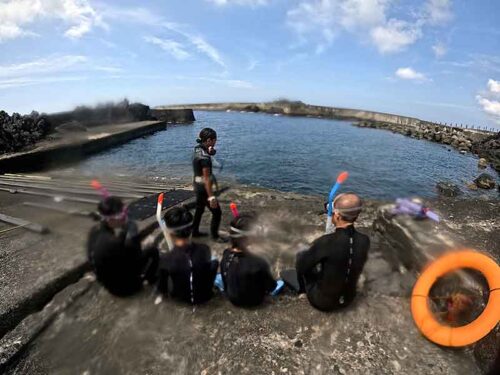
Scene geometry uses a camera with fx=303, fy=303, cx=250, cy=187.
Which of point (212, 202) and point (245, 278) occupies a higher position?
point (212, 202)

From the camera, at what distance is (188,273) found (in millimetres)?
3613

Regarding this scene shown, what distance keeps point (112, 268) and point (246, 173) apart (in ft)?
51.8

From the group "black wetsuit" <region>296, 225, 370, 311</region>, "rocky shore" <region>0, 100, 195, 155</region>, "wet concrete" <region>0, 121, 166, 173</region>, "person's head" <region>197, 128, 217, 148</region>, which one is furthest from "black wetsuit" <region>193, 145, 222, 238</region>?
"rocky shore" <region>0, 100, 195, 155</region>

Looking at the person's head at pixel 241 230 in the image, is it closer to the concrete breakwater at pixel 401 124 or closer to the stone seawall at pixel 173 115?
the concrete breakwater at pixel 401 124

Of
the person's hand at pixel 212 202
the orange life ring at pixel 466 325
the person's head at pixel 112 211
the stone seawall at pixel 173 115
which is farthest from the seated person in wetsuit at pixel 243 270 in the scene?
the stone seawall at pixel 173 115

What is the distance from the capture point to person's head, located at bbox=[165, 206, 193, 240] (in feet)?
11.3

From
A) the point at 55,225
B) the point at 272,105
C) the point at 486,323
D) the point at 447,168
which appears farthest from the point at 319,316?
the point at 272,105

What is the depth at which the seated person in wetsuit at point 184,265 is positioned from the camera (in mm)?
3463

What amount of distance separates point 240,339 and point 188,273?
98 cm

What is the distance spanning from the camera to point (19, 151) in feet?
47.8

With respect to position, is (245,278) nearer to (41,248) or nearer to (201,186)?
(201,186)

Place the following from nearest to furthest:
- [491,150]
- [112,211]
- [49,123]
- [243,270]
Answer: [112,211] → [243,270] → [49,123] → [491,150]

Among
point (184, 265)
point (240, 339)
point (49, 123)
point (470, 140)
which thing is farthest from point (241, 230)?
point (470, 140)

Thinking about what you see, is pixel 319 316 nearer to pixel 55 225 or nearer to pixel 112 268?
pixel 112 268
